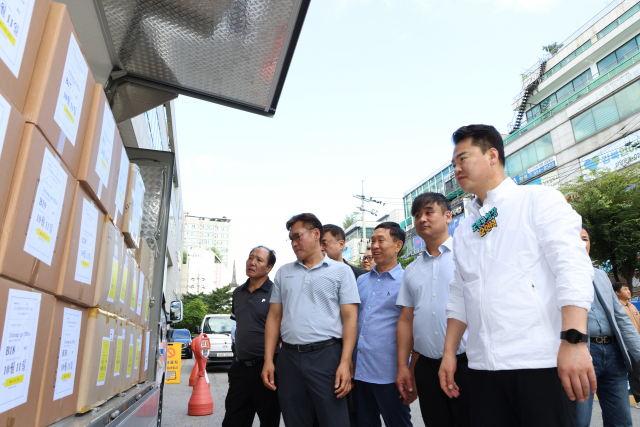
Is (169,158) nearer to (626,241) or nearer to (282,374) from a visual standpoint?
(282,374)

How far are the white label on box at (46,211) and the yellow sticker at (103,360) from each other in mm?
698

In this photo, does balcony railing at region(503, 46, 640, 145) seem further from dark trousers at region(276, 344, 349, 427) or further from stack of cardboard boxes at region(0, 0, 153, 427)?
stack of cardboard boxes at region(0, 0, 153, 427)

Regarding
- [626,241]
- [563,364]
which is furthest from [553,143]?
[563,364]

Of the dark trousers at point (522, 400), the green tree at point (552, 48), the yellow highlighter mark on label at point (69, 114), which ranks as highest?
the green tree at point (552, 48)

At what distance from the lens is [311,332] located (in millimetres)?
2920

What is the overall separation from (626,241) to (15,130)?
20176 mm

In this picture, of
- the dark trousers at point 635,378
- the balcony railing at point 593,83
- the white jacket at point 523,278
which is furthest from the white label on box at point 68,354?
the balcony railing at point 593,83

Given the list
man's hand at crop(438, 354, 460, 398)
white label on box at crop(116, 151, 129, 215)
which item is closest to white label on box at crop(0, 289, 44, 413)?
white label on box at crop(116, 151, 129, 215)

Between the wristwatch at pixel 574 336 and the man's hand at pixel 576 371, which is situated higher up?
the wristwatch at pixel 574 336

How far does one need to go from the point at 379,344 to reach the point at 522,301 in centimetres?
165

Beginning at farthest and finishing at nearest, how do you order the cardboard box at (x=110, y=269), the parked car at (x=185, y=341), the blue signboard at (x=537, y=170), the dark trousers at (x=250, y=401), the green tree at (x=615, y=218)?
1. the blue signboard at (x=537, y=170)
2. the parked car at (x=185, y=341)
3. the green tree at (x=615, y=218)
4. the dark trousers at (x=250, y=401)
5. the cardboard box at (x=110, y=269)

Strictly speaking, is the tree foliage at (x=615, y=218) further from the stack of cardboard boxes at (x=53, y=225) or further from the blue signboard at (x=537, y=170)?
the stack of cardboard boxes at (x=53, y=225)

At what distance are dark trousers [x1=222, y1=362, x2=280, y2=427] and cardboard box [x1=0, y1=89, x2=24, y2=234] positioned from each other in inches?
119

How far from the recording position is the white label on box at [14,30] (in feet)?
3.10
